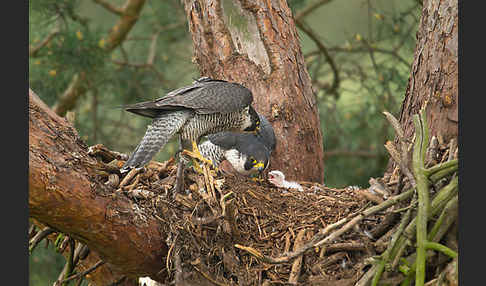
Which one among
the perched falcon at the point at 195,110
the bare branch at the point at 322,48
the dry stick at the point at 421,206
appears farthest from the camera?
the bare branch at the point at 322,48

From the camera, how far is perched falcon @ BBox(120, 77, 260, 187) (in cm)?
320

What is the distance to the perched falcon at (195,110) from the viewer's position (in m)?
3.20

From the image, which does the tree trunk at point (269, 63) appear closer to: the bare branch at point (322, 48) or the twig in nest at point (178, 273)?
the bare branch at point (322, 48)

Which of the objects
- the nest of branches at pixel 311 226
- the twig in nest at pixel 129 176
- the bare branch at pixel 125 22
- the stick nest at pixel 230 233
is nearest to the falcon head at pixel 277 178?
the nest of branches at pixel 311 226

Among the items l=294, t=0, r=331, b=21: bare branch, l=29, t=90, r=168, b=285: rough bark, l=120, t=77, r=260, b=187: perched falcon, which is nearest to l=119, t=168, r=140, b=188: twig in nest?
l=29, t=90, r=168, b=285: rough bark

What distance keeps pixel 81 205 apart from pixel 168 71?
14.6 feet

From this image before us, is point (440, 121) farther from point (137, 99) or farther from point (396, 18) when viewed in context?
point (137, 99)

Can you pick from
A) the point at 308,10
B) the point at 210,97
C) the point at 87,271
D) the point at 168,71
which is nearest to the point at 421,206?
the point at 87,271

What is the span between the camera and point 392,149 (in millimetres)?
2135

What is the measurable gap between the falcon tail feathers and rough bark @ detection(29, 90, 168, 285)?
1.37 ft

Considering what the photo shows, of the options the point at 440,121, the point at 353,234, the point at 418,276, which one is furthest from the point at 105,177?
the point at 440,121

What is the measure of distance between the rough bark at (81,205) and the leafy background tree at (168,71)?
2.31 m

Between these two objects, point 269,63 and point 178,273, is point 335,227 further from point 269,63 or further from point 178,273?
point 269,63

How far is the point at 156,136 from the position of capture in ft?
10.3
